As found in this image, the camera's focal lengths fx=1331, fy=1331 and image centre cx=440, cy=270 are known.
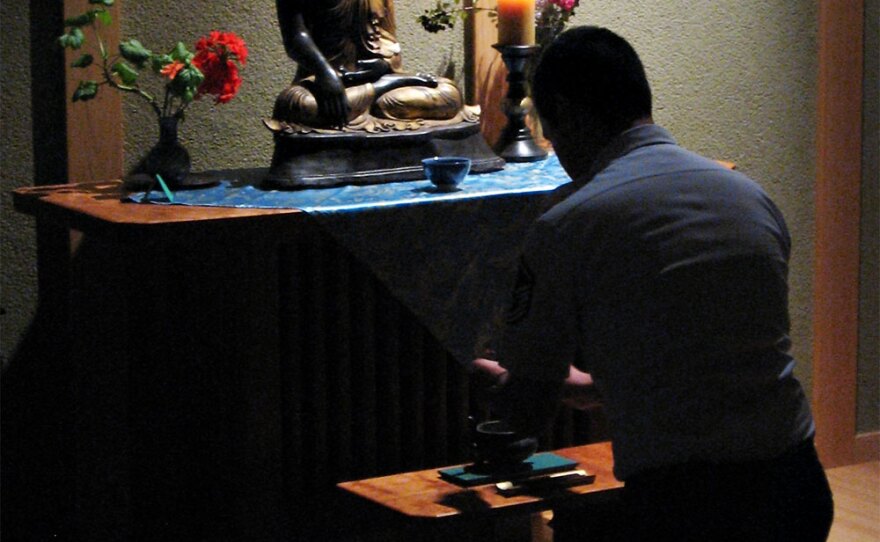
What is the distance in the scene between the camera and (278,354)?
247cm

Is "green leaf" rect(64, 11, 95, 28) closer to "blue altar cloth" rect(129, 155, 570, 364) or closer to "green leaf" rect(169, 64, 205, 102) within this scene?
"green leaf" rect(169, 64, 205, 102)

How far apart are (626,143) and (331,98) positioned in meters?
1.03

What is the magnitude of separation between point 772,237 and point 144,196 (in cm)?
124

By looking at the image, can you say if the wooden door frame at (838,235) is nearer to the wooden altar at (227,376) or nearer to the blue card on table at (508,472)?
the wooden altar at (227,376)

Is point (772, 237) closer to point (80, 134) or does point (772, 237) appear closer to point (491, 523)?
point (491, 523)

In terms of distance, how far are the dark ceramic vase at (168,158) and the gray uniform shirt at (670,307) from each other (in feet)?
3.56

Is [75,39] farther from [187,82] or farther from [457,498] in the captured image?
[457,498]

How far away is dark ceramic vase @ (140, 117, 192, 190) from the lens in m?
2.53

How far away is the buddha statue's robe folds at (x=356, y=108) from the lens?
257cm

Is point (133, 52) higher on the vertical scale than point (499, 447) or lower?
higher

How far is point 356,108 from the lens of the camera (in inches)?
104

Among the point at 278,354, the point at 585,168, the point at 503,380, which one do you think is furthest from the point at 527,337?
the point at 278,354

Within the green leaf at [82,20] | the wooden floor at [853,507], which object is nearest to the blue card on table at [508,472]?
the wooden floor at [853,507]

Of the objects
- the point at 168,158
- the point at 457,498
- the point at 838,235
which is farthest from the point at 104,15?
the point at 838,235
